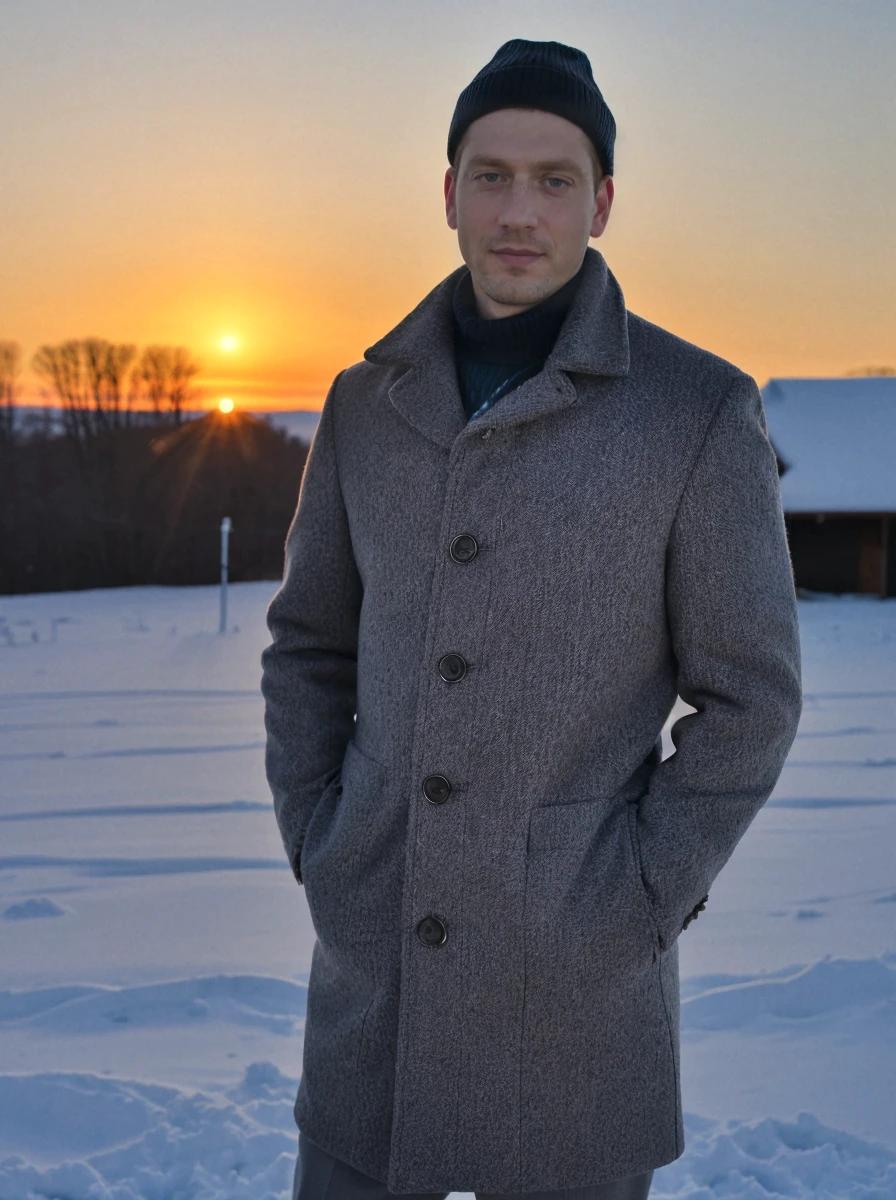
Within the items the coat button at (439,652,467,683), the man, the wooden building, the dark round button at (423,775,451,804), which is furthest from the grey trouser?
the wooden building

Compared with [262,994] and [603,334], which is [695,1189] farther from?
[603,334]

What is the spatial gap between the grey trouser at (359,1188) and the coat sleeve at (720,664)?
1.17 feet

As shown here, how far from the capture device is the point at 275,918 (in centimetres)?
466

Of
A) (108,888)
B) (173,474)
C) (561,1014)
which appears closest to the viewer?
(561,1014)

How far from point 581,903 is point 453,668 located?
1.15 ft

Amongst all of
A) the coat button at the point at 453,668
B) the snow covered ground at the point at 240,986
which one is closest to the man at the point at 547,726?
the coat button at the point at 453,668

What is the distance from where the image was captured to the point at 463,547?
1.79 metres

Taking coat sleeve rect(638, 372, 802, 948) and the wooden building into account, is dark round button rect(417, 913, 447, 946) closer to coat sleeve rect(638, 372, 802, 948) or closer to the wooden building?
coat sleeve rect(638, 372, 802, 948)

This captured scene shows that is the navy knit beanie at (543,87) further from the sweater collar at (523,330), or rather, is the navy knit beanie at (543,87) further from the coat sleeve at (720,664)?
the coat sleeve at (720,664)

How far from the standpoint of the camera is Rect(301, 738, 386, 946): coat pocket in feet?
6.11

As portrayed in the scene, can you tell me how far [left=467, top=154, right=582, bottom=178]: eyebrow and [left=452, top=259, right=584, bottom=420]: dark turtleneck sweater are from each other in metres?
0.15

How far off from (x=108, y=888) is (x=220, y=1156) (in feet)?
7.48

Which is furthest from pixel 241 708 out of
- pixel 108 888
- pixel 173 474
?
pixel 173 474

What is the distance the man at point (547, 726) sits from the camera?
5.76ft
